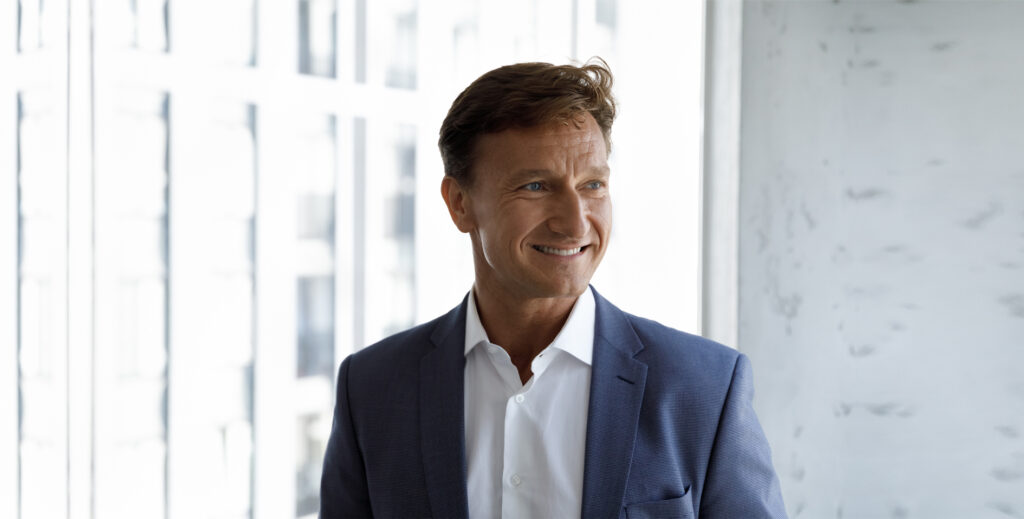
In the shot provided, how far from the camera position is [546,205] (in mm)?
1292

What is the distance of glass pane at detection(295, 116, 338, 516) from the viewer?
7.96ft

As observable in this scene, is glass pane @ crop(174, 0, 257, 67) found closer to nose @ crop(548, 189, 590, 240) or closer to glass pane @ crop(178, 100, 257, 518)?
glass pane @ crop(178, 100, 257, 518)

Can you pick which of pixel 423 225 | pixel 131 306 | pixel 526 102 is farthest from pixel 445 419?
pixel 423 225

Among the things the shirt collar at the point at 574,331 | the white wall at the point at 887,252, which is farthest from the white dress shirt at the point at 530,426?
the white wall at the point at 887,252

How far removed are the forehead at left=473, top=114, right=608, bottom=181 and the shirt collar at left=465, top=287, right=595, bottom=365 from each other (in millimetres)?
237

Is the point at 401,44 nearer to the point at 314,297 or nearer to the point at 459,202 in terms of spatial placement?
the point at 314,297

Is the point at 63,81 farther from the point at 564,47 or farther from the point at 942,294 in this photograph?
the point at 942,294

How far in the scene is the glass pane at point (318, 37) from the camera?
7.87 feet

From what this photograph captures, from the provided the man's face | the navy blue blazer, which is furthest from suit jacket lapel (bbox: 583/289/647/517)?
the man's face

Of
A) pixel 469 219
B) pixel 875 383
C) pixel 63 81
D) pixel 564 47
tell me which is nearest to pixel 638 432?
pixel 469 219

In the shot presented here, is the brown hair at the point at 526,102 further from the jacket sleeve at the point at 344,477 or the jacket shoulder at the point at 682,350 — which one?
the jacket sleeve at the point at 344,477

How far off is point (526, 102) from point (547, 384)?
1.43 ft

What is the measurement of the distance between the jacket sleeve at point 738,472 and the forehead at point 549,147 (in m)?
0.41

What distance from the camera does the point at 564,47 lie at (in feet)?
10.2
